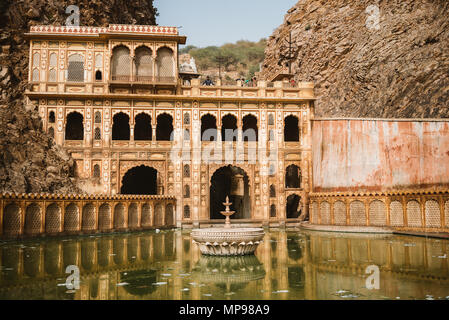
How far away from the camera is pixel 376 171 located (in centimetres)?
2558

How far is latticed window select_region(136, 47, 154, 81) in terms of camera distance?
3036cm

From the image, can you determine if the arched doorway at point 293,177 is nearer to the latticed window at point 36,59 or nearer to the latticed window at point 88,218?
the latticed window at point 88,218

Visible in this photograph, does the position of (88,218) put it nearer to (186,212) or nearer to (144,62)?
(186,212)

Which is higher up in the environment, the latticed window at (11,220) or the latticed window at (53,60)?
the latticed window at (53,60)

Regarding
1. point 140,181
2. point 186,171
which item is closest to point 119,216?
point 186,171

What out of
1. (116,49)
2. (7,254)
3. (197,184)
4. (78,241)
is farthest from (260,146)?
(7,254)

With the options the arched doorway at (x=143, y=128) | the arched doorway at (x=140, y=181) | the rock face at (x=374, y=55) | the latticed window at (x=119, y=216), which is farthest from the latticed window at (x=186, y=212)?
the rock face at (x=374, y=55)

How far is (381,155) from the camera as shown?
2564 centimetres

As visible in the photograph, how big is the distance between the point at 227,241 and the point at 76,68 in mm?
21729

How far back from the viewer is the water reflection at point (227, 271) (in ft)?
28.4

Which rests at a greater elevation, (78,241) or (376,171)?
(376,171)

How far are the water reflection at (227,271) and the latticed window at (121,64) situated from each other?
15.5m
